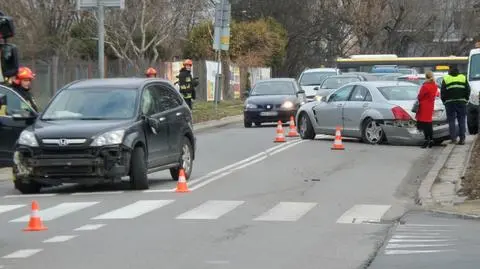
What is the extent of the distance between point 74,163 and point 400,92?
10.6 m

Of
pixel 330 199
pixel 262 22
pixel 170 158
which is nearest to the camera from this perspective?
pixel 330 199

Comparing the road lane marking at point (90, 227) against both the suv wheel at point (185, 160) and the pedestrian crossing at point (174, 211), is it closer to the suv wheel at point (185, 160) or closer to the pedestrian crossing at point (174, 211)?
the pedestrian crossing at point (174, 211)

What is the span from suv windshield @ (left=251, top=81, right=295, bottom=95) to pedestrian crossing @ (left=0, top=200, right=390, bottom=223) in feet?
59.9

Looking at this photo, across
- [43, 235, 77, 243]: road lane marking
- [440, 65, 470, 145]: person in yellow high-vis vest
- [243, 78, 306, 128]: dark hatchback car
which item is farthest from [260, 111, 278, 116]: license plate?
[43, 235, 77, 243]: road lane marking

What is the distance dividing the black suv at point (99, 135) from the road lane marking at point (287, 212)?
2.62 m

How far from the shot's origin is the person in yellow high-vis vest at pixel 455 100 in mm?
21328

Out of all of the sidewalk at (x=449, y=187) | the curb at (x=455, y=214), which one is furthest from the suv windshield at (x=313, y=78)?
the curb at (x=455, y=214)

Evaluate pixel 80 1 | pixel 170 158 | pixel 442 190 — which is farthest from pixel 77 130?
pixel 80 1

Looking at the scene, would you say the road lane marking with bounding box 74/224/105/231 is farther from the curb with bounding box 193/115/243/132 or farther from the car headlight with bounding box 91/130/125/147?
the curb with bounding box 193/115/243/132

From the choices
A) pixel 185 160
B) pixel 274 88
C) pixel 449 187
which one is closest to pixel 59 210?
pixel 185 160

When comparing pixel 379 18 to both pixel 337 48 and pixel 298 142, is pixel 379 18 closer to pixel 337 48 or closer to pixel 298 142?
pixel 337 48

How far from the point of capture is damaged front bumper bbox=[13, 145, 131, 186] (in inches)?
546

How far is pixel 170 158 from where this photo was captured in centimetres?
1565

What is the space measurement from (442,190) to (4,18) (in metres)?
7.41
